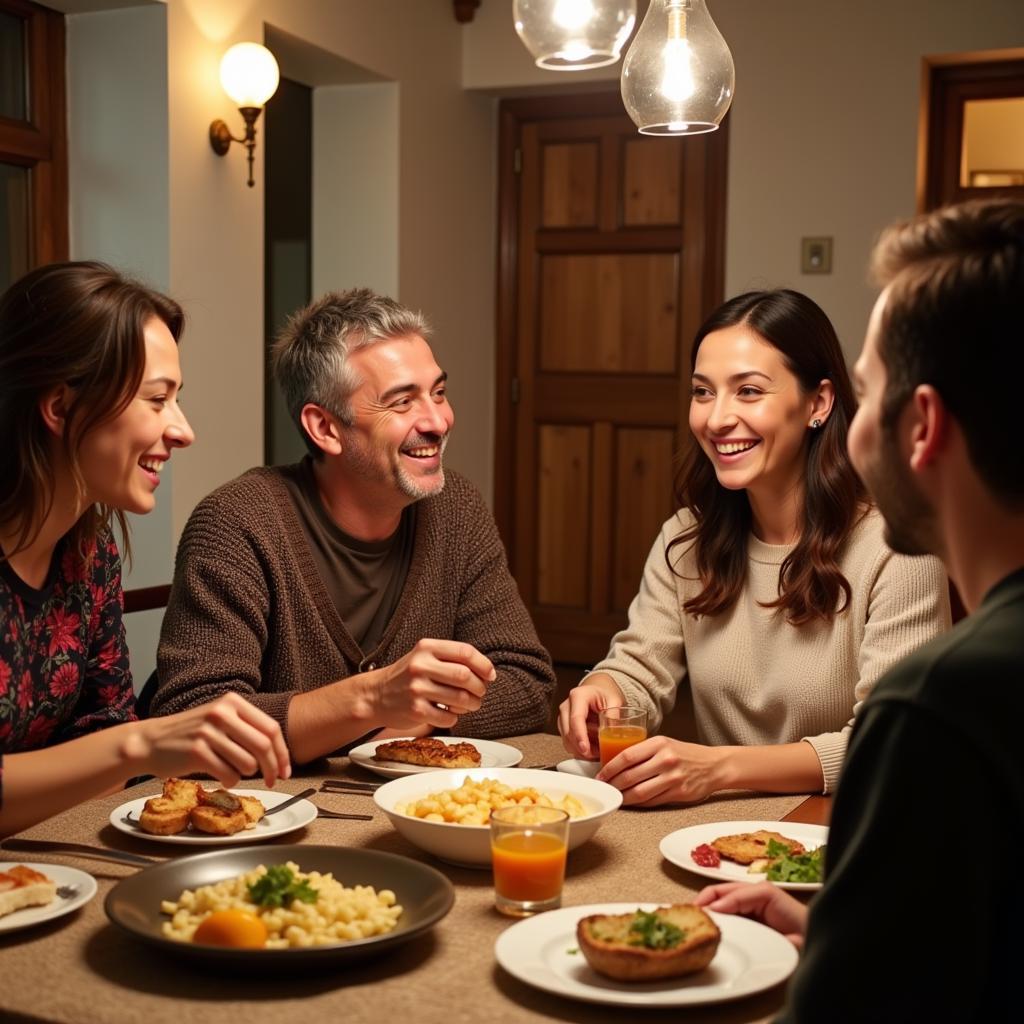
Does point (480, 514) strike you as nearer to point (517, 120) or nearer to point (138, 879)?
point (138, 879)

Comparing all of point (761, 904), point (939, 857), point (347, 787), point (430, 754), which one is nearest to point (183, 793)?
point (347, 787)

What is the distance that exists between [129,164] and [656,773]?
289 centimetres

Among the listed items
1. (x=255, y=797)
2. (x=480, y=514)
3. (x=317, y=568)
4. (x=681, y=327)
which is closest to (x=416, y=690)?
(x=255, y=797)

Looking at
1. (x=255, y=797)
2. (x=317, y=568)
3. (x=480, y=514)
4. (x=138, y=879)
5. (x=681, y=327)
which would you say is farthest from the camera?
(x=681, y=327)

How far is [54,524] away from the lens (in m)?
1.81

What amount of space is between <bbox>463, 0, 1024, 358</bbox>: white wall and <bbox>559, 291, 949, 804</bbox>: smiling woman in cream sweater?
2.73 m

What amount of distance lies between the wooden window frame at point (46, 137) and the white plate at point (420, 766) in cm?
244

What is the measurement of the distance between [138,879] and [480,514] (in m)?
1.22

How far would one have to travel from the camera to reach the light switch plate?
4.94m

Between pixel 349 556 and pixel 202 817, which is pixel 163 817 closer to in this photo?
pixel 202 817

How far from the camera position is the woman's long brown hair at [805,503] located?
2104mm

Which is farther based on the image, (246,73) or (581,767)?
(246,73)

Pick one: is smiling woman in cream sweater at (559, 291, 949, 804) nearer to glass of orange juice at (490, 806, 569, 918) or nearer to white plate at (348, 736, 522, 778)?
white plate at (348, 736, 522, 778)

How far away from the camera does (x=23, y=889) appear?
1265mm
